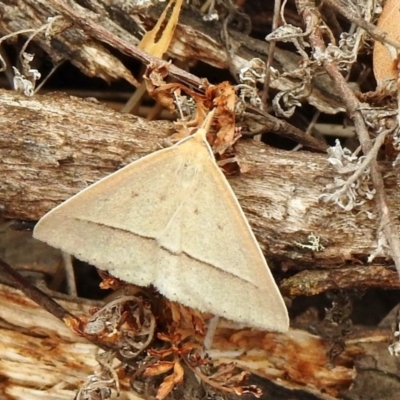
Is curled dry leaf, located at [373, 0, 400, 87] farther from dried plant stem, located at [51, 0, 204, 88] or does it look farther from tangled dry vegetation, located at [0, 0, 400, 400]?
dried plant stem, located at [51, 0, 204, 88]

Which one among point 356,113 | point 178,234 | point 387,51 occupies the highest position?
point 387,51

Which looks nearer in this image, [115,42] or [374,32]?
[374,32]

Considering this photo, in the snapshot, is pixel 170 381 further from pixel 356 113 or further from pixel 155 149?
pixel 356 113

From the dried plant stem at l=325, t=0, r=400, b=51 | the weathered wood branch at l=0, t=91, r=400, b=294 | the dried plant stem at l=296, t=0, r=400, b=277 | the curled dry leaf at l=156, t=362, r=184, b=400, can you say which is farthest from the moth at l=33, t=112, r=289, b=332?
the dried plant stem at l=325, t=0, r=400, b=51

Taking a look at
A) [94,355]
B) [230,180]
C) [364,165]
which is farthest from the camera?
[94,355]

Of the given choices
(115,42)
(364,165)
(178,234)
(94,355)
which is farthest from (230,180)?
(94,355)

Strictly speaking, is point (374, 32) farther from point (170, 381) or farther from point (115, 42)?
point (170, 381)

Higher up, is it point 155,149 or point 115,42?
point 115,42

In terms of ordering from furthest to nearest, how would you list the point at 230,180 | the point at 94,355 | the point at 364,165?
the point at 94,355 < the point at 230,180 < the point at 364,165
